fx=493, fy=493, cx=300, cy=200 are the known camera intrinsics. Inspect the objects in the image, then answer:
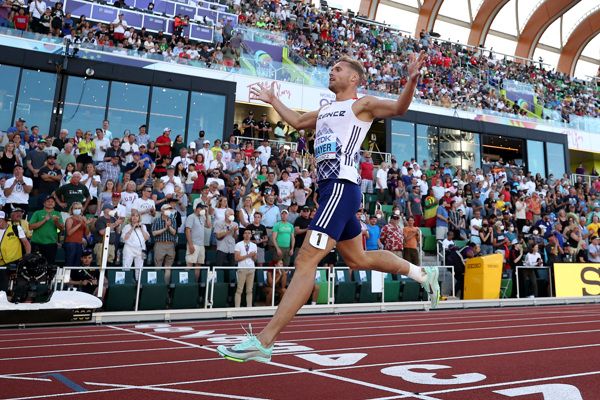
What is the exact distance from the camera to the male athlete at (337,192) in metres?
3.07

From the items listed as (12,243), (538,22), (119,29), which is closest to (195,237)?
(12,243)

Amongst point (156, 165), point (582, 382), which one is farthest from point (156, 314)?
point (582, 382)

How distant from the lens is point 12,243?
26.9ft

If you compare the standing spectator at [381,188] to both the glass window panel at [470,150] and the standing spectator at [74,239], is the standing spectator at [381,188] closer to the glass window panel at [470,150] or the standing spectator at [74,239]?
the standing spectator at [74,239]

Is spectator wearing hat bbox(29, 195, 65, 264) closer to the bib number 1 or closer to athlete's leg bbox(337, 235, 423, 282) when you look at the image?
athlete's leg bbox(337, 235, 423, 282)

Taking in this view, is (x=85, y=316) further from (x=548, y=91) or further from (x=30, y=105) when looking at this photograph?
(x=548, y=91)

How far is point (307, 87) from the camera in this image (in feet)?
68.8

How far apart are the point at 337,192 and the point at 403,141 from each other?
2043cm

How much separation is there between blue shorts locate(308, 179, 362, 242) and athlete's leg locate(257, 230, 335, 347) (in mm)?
78

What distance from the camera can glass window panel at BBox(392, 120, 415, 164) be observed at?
2283cm

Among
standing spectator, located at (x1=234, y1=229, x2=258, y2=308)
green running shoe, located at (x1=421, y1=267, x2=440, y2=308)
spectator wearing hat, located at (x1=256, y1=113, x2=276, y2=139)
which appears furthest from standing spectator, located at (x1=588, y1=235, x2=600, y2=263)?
green running shoe, located at (x1=421, y1=267, x2=440, y2=308)

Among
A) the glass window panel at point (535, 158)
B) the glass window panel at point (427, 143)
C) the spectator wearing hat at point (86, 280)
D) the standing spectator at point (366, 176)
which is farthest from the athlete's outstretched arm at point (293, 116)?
the glass window panel at point (535, 158)

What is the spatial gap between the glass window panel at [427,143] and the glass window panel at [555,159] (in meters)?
7.36

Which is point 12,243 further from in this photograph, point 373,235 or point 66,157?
point 373,235
